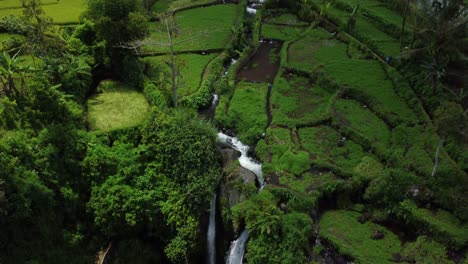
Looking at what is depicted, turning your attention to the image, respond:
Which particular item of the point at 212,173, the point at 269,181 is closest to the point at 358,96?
the point at 269,181

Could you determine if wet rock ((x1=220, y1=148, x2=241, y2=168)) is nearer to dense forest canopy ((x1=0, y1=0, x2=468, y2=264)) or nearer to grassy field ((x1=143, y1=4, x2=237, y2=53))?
dense forest canopy ((x1=0, y1=0, x2=468, y2=264))

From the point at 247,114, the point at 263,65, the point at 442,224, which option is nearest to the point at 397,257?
the point at 442,224

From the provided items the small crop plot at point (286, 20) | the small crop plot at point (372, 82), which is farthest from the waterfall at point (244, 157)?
the small crop plot at point (286, 20)

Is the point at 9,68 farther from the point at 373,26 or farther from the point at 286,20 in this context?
the point at 373,26

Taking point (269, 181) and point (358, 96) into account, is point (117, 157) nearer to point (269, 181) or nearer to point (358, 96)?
point (269, 181)

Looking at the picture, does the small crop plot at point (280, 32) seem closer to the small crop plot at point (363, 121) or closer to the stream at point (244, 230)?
the small crop plot at point (363, 121)

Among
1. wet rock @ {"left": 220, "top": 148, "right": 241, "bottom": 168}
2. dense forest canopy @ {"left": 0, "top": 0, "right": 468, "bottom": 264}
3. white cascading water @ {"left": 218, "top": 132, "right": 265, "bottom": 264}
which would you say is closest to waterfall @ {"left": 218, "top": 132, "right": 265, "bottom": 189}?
white cascading water @ {"left": 218, "top": 132, "right": 265, "bottom": 264}
